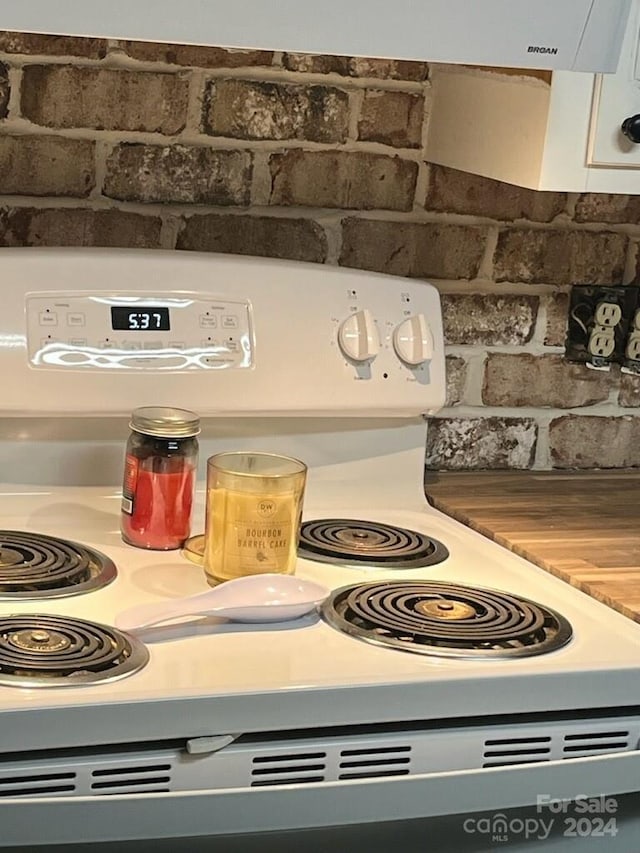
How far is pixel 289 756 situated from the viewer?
44.7 inches

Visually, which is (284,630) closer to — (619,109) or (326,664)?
(326,664)

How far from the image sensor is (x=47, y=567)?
1.36 m

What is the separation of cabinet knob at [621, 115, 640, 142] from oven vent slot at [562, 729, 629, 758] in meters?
0.69

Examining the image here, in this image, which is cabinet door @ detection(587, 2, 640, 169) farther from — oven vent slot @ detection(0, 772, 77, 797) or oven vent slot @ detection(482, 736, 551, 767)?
oven vent slot @ detection(0, 772, 77, 797)

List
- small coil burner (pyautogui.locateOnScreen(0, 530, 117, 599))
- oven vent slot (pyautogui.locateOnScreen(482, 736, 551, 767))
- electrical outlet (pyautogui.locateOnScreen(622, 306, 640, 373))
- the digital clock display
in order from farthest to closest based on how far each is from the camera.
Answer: electrical outlet (pyautogui.locateOnScreen(622, 306, 640, 373))
the digital clock display
small coil burner (pyautogui.locateOnScreen(0, 530, 117, 599))
oven vent slot (pyautogui.locateOnScreen(482, 736, 551, 767))

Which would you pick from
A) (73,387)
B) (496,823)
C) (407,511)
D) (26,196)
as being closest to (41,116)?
(26,196)

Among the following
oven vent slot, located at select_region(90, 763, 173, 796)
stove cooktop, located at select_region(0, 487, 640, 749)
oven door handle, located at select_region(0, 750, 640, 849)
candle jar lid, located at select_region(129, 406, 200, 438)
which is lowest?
oven door handle, located at select_region(0, 750, 640, 849)

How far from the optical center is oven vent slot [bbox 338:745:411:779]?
45.3 inches

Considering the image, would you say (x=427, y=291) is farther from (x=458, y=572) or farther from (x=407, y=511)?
(x=458, y=572)

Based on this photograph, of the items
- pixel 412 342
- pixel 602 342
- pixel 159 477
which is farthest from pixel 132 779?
pixel 602 342

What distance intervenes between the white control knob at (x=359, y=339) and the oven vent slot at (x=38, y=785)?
0.73m

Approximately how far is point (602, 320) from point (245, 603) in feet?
2.92

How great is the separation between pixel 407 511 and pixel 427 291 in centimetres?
29

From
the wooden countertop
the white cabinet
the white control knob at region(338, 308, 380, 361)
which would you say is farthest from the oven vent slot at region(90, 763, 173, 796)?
the white cabinet
